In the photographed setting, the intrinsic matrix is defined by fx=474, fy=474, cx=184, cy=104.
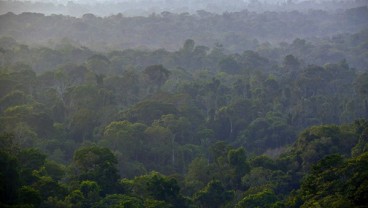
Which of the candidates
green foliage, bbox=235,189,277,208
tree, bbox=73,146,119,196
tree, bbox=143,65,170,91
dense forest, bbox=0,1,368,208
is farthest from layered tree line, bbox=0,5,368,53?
green foliage, bbox=235,189,277,208

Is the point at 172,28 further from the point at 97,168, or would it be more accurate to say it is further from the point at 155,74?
the point at 97,168

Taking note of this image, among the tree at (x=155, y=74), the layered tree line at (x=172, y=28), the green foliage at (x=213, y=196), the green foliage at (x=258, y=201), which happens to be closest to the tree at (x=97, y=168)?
the green foliage at (x=213, y=196)

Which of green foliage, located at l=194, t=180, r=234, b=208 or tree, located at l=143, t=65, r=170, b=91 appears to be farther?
tree, located at l=143, t=65, r=170, b=91

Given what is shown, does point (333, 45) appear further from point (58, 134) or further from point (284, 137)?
point (58, 134)

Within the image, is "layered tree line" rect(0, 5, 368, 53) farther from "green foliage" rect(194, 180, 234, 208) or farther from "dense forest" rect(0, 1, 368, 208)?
"green foliage" rect(194, 180, 234, 208)

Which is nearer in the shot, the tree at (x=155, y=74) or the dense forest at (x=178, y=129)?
the dense forest at (x=178, y=129)

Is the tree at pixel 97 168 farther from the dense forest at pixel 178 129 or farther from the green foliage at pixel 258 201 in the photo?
the green foliage at pixel 258 201

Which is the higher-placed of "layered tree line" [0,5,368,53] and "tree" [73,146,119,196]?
"layered tree line" [0,5,368,53]

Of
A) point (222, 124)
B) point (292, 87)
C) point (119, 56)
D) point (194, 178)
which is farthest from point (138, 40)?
point (194, 178)
